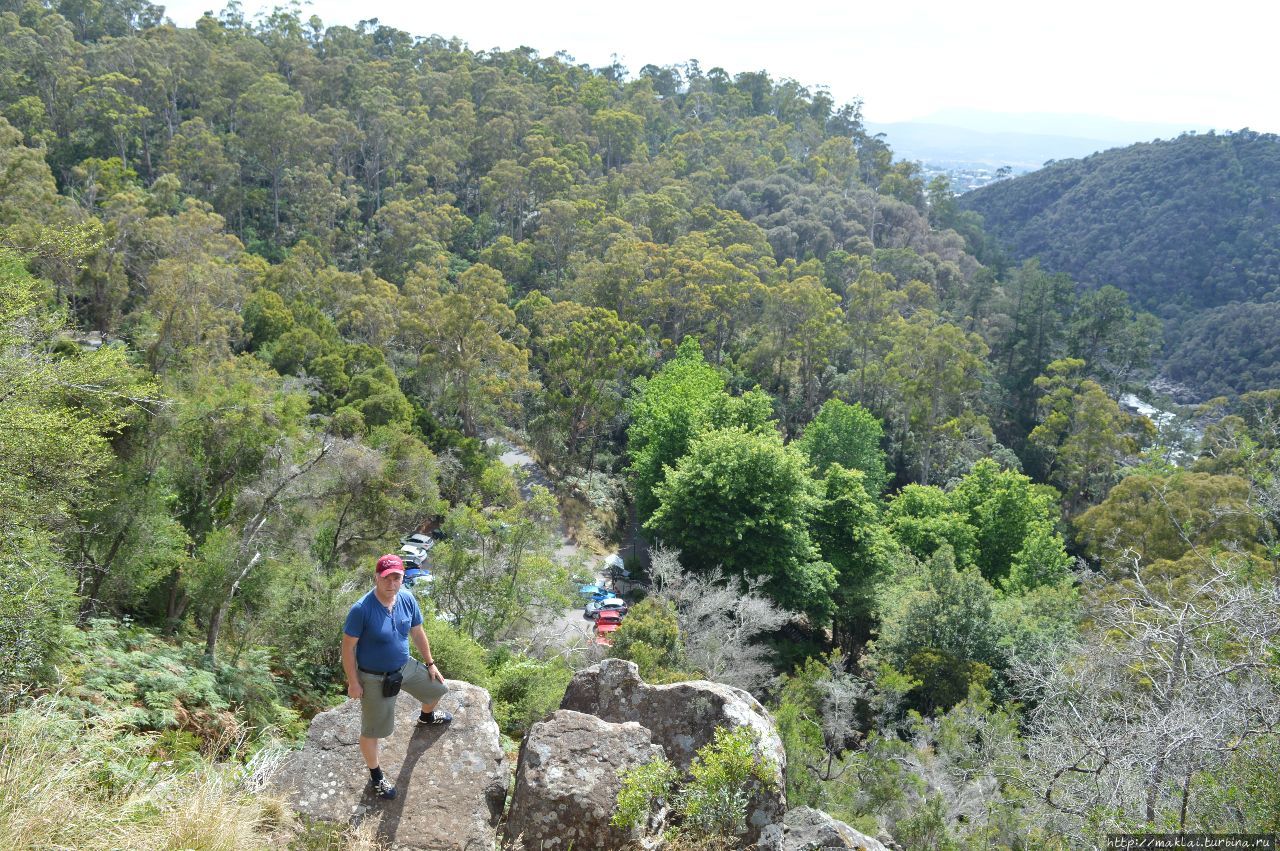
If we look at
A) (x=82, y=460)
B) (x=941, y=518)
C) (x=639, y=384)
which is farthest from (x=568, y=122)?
(x=82, y=460)

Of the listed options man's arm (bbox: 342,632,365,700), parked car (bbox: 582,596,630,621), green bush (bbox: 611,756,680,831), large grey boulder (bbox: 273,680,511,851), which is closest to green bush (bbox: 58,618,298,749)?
large grey boulder (bbox: 273,680,511,851)

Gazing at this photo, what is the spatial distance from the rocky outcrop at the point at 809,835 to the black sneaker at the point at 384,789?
8.02ft

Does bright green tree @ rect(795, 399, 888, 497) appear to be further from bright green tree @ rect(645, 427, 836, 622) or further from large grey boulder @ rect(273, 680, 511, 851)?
large grey boulder @ rect(273, 680, 511, 851)

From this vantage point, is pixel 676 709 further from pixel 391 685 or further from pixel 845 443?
pixel 845 443

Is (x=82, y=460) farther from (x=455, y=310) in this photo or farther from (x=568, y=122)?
(x=568, y=122)

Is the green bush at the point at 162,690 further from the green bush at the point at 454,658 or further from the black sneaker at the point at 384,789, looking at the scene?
the green bush at the point at 454,658

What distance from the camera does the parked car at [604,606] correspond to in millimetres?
21188

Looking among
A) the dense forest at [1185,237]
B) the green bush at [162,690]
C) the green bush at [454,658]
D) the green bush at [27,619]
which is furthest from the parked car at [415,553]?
the dense forest at [1185,237]

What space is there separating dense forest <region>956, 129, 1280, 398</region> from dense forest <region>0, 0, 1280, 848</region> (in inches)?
326

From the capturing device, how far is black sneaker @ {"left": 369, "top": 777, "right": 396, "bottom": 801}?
4.89 metres

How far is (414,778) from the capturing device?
5105mm

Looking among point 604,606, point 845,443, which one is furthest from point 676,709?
point 845,443

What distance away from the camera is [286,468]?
41.0 feet

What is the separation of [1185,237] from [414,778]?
9936cm
